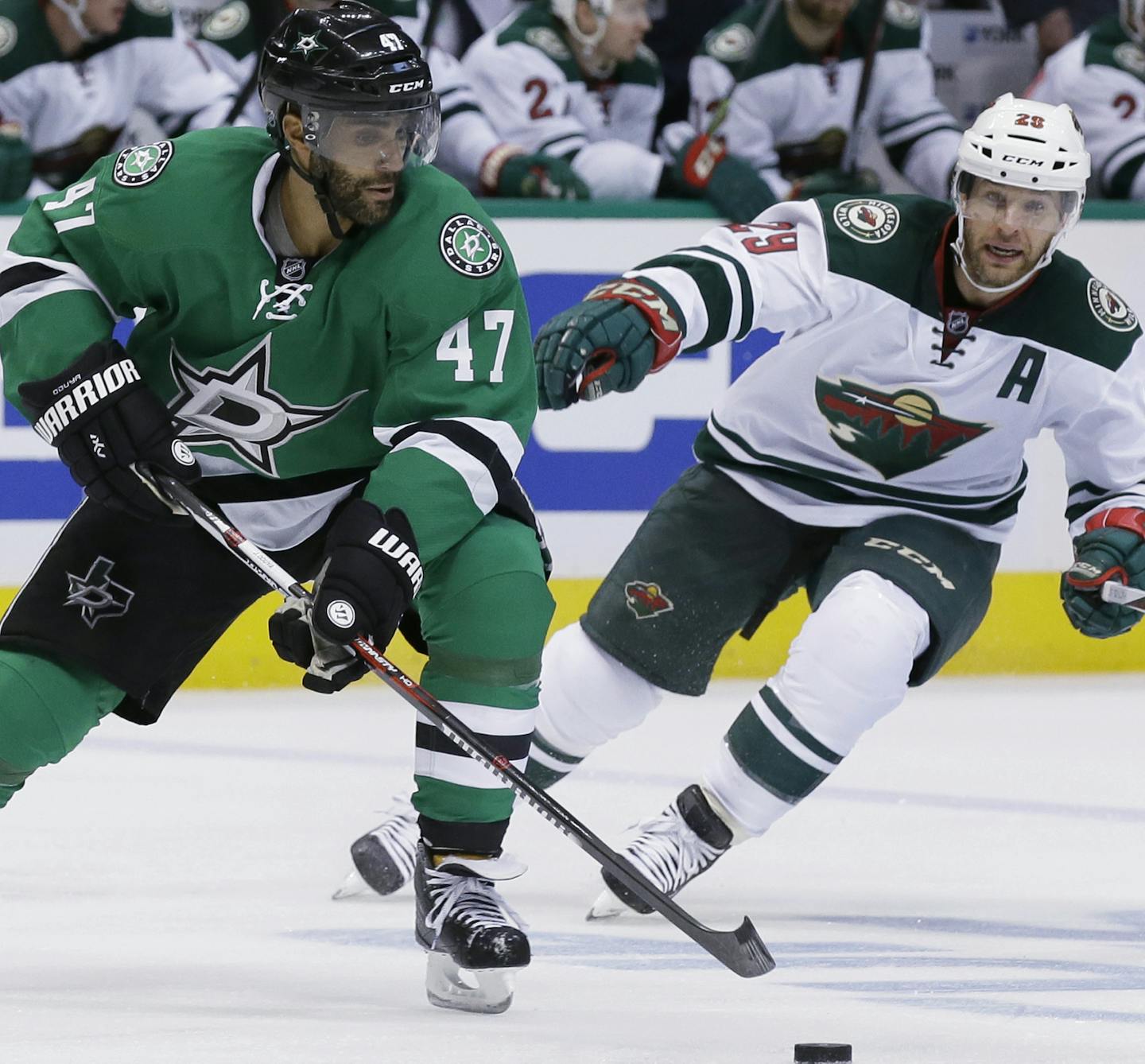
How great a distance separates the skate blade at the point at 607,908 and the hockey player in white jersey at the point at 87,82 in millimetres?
2472

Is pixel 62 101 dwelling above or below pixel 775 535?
below

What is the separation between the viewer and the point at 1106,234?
5.70 m

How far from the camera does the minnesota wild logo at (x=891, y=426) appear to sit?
345 centimetres

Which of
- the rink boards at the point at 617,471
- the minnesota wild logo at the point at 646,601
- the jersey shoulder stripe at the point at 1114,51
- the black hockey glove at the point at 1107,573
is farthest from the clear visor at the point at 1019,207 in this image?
the jersey shoulder stripe at the point at 1114,51

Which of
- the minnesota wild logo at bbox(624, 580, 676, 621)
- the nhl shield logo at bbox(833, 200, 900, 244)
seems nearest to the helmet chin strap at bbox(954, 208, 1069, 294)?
the nhl shield logo at bbox(833, 200, 900, 244)

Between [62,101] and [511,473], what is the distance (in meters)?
2.87

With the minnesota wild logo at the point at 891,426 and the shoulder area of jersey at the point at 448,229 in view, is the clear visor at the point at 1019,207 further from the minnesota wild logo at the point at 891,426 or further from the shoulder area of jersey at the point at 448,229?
the shoulder area of jersey at the point at 448,229

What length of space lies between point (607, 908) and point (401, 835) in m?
0.35

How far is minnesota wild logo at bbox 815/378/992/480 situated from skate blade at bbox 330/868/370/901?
925 millimetres

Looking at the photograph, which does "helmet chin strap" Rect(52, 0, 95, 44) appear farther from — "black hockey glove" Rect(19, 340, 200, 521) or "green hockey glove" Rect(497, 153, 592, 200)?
"black hockey glove" Rect(19, 340, 200, 521)

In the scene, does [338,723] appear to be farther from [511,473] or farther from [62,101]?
[511,473]

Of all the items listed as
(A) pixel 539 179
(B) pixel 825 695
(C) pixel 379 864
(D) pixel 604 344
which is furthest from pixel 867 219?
(A) pixel 539 179

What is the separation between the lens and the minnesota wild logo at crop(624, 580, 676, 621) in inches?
138

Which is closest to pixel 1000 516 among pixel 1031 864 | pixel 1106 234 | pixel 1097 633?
pixel 1097 633
